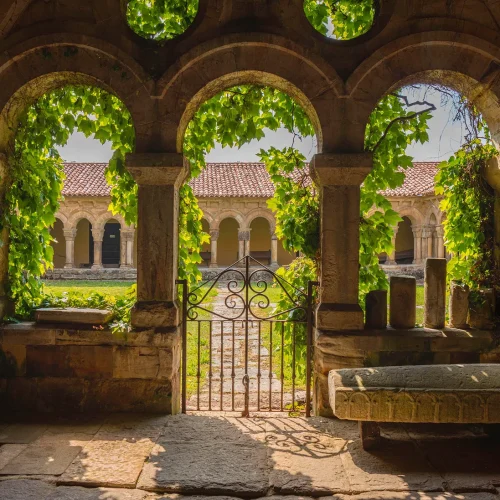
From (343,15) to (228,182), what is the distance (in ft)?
57.4

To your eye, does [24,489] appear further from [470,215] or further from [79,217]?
[79,217]

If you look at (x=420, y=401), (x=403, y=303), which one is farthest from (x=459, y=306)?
(x=420, y=401)

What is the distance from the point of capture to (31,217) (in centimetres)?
427

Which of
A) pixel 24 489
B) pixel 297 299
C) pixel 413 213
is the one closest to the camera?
pixel 24 489

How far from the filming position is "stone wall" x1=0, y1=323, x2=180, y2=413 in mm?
3787

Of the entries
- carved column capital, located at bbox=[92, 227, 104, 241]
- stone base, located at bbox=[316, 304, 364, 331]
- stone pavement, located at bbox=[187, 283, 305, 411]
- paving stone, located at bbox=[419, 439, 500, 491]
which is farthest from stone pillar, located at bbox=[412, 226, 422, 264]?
paving stone, located at bbox=[419, 439, 500, 491]

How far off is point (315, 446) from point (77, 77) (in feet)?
11.3

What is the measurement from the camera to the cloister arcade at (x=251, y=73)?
3.73 meters

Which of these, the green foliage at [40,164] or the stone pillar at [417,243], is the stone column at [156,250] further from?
the stone pillar at [417,243]

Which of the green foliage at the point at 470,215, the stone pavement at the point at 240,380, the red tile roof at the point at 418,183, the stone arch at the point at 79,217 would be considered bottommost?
the stone pavement at the point at 240,380

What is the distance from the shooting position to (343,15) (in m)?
4.54

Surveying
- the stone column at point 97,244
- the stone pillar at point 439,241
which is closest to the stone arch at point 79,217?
the stone column at point 97,244

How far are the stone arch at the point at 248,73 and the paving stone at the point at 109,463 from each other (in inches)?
88.0

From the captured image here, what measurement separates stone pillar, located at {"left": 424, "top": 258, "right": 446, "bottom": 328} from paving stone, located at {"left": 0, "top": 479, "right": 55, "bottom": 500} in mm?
3027
